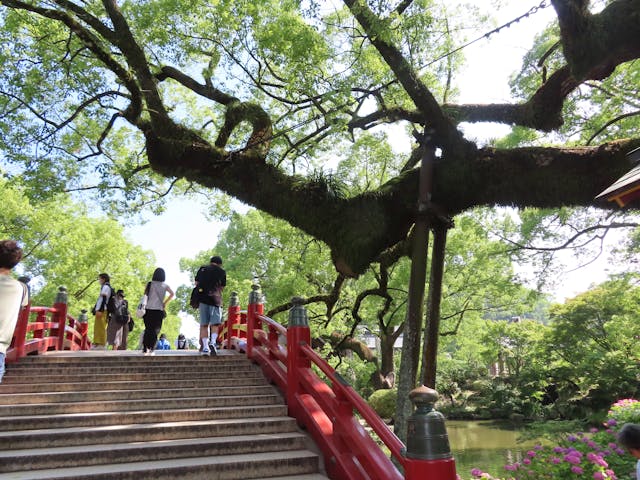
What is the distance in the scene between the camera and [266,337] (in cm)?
662

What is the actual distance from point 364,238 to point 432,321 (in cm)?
150

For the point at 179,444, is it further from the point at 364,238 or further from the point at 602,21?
the point at 602,21

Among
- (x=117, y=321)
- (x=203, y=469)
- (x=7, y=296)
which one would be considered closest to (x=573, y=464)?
(x=203, y=469)

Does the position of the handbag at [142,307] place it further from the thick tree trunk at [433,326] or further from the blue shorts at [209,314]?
the thick tree trunk at [433,326]

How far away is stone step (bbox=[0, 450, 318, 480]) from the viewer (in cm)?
348

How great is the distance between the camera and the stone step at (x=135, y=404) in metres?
4.62

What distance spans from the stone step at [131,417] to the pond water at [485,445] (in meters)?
8.30

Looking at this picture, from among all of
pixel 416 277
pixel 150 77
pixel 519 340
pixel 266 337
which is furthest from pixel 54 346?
pixel 519 340

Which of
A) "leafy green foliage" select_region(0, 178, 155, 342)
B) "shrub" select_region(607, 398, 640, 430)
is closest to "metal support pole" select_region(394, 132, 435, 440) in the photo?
"shrub" select_region(607, 398, 640, 430)

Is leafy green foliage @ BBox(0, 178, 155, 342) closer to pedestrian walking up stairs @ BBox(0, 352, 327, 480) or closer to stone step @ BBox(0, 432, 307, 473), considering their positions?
pedestrian walking up stairs @ BBox(0, 352, 327, 480)

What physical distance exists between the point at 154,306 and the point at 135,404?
243 centimetres

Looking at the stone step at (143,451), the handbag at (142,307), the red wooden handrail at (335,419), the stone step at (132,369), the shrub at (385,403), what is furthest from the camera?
the shrub at (385,403)

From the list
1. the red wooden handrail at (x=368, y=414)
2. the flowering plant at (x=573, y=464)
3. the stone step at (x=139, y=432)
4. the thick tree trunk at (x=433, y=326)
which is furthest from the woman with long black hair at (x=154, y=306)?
the flowering plant at (x=573, y=464)

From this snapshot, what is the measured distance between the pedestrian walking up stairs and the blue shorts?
3.94 feet
